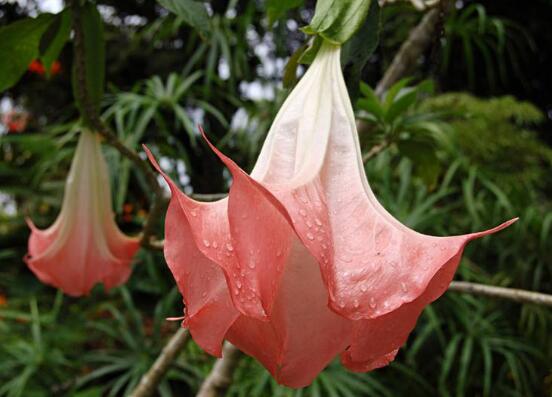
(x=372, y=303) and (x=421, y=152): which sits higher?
(x=372, y=303)

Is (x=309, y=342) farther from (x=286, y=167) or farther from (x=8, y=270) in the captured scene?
(x=8, y=270)

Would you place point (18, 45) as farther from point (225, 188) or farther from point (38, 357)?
point (38, 357)

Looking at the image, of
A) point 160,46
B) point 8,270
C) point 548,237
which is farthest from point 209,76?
point 8,270

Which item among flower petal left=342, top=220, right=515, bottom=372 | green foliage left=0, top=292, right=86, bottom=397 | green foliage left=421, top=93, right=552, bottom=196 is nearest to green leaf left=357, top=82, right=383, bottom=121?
flower petal left=342, top=220, right=515, bottom=372

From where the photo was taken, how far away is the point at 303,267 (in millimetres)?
Result: 276

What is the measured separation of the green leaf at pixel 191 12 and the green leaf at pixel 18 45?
0.43 ft

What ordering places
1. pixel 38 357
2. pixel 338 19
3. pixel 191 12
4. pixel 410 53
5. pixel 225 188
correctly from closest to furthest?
1. pixel 338 19
2. pixel 191 12
3. pixel 410 53
4. pixel 225 188
5. pixel 38 357

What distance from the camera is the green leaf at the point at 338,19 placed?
347 mm

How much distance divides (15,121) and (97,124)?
2.76m

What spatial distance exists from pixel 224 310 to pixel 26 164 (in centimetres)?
265

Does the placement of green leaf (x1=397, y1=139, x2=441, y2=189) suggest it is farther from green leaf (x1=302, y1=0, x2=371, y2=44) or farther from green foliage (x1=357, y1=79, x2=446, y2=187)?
green leaf (x1=302, y1=0, x2=371, y2=44)

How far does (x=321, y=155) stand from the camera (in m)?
0.31

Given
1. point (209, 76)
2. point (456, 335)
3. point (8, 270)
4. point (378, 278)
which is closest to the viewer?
point (378, 278)

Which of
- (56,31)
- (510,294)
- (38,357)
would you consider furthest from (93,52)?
(38,357)
